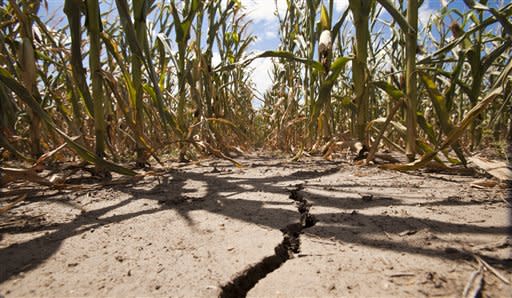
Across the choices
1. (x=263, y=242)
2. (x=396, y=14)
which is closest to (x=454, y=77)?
(x=396, y=14)

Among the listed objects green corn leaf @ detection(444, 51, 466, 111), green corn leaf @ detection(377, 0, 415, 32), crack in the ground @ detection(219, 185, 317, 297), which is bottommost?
crack in the ground @ detection(219, 185, 317, 297)

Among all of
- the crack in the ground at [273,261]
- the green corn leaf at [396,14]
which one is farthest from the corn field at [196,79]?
the crack in the ground at [273,261]

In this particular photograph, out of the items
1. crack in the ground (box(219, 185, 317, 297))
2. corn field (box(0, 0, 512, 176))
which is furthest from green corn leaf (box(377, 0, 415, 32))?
crack in the ground (box(219, 185, 317, 297))

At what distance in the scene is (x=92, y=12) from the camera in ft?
3.84

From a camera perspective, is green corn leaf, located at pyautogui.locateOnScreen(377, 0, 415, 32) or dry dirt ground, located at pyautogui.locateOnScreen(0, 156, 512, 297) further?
green corn leaf, located at pyautogui.locateOnScreen(377, 0, 415, 32)

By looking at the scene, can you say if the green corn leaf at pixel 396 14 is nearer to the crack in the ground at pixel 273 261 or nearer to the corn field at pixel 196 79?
the corn field at pixel 196 79

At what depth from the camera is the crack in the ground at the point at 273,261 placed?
1.75 feet

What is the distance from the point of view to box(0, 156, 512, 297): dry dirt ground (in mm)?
518

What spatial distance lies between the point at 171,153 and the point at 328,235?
2066mm

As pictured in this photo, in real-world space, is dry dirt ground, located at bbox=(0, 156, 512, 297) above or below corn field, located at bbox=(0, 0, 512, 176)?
below

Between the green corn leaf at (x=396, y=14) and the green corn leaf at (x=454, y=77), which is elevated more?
the green corn leaf at (x=396, y=14)

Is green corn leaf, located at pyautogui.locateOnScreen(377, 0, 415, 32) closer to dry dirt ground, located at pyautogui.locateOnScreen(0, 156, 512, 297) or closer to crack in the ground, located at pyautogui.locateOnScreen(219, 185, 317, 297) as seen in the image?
dry dirt ground, located at pyautogui.locateOnScreen(0, 156, 512, 297)

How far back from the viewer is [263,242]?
68 centimetres

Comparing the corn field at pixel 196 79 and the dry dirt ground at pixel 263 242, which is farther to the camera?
the corn field at pixel 196 79
